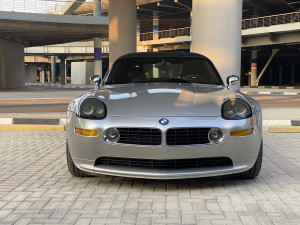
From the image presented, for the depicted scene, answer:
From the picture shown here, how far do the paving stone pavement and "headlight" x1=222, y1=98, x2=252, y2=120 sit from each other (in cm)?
76

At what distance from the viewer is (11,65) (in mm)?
31094

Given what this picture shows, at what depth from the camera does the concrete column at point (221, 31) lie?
8375mm

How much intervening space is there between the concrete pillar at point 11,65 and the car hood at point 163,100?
94.5 feet

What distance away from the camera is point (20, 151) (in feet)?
17.8

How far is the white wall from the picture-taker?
49.6m

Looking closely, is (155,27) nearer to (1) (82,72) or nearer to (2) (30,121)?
(1) (82,72)

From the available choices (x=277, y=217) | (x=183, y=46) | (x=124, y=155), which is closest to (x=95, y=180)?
(x=124, y=155)

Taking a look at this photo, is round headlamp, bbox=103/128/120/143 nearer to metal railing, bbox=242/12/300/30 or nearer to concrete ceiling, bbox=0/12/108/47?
concrete ceiling, bbox=0/12/108/47

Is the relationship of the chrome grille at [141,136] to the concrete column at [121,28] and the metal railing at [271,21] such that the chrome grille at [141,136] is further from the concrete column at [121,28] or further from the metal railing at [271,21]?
the metal railing at [271,21]

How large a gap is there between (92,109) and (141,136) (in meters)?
0.60

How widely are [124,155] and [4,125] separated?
5353 mm

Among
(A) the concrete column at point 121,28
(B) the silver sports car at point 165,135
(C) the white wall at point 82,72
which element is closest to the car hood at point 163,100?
(B) the silver sports car at point 165,135

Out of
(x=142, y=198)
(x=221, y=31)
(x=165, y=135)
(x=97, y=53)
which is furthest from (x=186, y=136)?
(x=97, y=53)

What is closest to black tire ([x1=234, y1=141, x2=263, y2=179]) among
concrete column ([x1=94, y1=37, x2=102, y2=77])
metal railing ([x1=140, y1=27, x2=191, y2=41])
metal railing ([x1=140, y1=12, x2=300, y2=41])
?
concrete column ([x1=94, y1=37, x2=102, y2=77])
